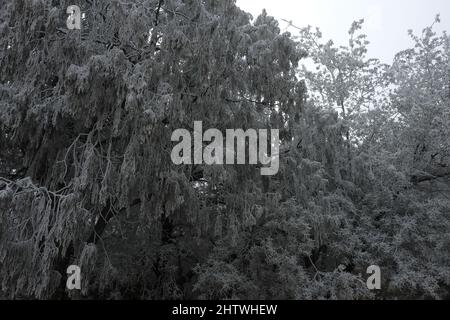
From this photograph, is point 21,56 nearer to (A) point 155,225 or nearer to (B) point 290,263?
(A) point 155,225

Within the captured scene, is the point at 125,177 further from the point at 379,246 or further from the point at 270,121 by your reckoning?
the point at 379,246

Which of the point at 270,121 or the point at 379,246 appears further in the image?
the point at 379,246

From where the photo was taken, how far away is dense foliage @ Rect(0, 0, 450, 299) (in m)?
6.11

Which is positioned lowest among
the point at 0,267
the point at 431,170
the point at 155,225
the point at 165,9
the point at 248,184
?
the point at 0,267

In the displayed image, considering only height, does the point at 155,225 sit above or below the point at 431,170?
below

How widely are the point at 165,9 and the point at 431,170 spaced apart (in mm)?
7598

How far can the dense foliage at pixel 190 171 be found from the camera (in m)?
6.11

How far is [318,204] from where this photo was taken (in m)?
9.20

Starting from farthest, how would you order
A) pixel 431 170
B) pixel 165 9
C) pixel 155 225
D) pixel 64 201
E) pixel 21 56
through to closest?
pixel 431 170 < pixel 155 225 < pixel 165 9 < pixel 21 56 < pixel 64 201

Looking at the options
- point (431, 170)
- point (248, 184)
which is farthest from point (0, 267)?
point (431, 170)

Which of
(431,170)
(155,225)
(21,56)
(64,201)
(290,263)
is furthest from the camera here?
(431,170)

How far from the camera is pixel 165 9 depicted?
729cm

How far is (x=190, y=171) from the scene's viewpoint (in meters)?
7.01
